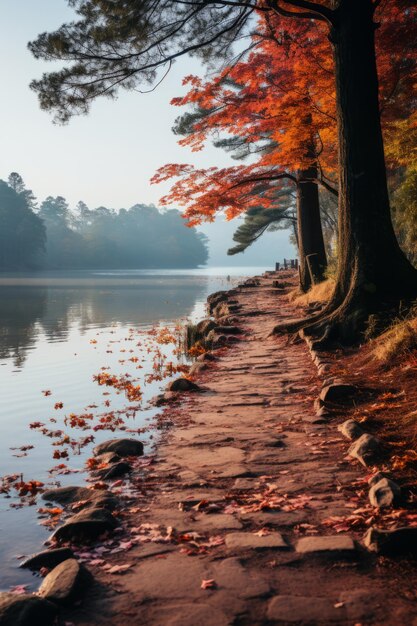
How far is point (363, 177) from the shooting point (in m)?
8.20

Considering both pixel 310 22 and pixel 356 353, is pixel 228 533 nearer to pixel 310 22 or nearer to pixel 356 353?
pixel 356 353

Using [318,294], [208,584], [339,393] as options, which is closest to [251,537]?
[208,584]

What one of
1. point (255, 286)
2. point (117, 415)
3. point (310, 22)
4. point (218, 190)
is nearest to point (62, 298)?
point (255, 286)

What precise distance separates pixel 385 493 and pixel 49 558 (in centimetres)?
209

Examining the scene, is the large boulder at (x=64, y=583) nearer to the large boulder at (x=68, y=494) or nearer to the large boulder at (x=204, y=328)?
the large boulder at (x=68, y=494)

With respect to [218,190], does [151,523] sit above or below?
below

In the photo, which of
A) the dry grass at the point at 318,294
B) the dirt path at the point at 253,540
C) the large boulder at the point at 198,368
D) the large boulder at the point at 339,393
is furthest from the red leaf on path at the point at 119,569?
the dry grass at the point at 318,294

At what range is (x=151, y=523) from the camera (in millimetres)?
3697

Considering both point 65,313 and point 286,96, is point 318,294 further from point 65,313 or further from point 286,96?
point 65,313

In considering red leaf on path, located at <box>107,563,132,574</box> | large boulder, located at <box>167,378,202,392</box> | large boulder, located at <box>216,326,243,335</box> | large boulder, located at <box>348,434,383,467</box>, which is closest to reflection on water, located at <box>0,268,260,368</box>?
large boulder, located at <box>216,326,243,335</box>

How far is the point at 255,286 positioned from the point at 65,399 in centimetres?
1893

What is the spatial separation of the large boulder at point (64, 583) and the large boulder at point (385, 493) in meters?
1.83

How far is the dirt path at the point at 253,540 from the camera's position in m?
2.61

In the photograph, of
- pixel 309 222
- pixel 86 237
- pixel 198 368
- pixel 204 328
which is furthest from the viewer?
pixel 86 237
